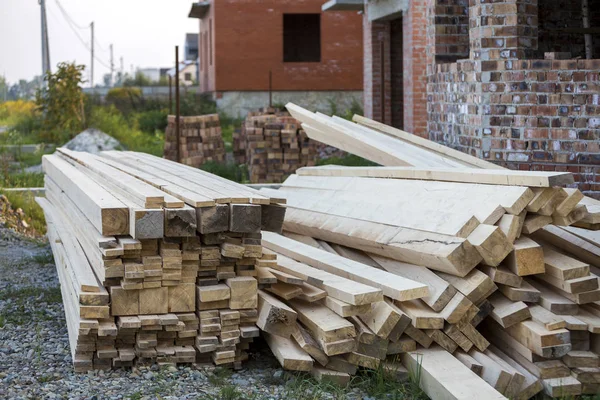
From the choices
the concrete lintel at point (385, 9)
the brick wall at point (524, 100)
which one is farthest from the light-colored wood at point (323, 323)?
the concrete lintel at point (385, 9)

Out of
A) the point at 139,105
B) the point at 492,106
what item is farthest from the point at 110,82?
the point at 492,106

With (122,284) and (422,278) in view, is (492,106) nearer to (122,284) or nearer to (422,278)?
(422,278)

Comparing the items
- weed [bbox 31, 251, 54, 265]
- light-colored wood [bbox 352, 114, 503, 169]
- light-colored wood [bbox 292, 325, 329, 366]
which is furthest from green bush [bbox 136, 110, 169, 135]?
light-colored wood [bbox 292, 325, 329, 366]

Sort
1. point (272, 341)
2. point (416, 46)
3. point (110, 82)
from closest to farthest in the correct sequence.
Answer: point (272, 341)
point (416, 46)
point (110, 82)

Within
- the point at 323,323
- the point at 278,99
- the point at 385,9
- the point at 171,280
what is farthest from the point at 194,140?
the point at 278,99

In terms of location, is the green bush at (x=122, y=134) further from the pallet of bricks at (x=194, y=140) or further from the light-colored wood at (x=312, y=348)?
the light-colored wood at (x=312, y=348)

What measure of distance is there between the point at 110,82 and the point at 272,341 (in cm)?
6185

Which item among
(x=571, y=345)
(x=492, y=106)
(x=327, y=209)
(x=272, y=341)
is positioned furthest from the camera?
(x=492, y=106)

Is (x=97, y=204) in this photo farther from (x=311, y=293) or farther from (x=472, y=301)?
(x=472, y=301)

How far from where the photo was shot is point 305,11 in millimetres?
25281

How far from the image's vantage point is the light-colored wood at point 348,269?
4.61m

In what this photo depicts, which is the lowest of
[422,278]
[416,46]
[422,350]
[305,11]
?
[422,350]

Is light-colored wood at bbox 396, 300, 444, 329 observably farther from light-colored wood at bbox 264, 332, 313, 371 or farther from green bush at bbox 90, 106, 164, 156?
green bush at bbox 90, 106, 164, 156

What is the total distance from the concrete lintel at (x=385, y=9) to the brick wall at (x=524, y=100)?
20.9ft
